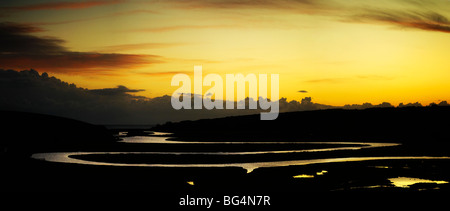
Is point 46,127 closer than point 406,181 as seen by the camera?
No

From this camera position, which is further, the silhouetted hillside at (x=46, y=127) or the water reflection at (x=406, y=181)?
the silhouetted hillside at (x=46, y=127)

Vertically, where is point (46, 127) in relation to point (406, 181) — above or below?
below

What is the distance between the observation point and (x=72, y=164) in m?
36.0

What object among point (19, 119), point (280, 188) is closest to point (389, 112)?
point (19, 119)

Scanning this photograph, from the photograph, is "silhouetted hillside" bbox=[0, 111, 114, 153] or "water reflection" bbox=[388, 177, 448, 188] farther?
"silhouetted hillside" bbox=[0, 111, 114, 153]

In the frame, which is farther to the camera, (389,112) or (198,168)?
(389,112)
